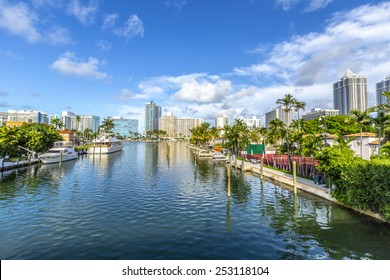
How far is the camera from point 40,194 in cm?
3416

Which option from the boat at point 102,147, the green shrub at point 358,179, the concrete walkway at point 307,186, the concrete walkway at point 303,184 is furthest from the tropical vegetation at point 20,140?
the green shrub at point 358,179

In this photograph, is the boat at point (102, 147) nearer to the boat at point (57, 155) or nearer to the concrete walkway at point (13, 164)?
the boat at point (57, 155)

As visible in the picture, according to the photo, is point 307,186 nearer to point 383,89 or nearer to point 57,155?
point 57,155

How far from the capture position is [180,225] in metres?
22.3

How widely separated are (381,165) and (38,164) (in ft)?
250

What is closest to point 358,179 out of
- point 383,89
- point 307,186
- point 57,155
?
point 307,186

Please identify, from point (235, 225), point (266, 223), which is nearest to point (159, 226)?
point (235, 225)

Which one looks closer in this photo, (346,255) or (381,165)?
(346,255)

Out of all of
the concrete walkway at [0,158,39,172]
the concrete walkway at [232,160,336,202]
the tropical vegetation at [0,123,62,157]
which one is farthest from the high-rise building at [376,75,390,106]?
the concrete walkway at [0,158,39,172]

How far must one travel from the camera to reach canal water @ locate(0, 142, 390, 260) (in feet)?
55.9

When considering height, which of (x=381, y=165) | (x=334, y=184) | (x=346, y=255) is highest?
(x=381, y=165)
